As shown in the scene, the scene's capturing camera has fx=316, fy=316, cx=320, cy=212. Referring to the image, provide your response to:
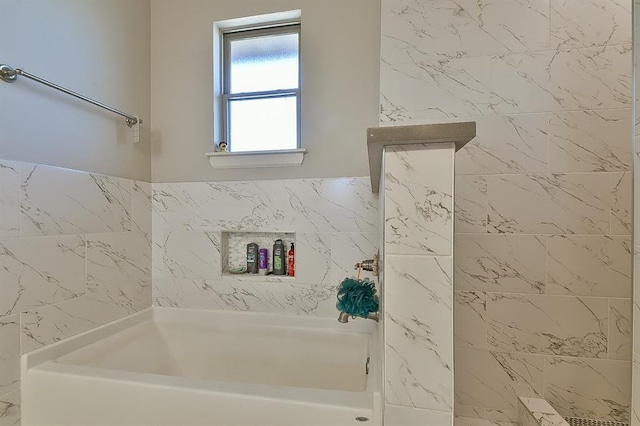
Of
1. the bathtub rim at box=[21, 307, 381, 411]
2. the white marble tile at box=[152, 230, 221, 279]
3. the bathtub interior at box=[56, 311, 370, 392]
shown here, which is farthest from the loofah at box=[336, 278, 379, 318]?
the white marble tile at box=[152, 230, 221, 279]

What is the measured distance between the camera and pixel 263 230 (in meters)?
1.88

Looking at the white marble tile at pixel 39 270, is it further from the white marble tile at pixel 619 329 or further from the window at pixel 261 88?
the white marble tile at pixel 619 329

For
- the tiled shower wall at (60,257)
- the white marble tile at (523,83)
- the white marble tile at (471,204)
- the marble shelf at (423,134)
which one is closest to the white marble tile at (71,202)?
the tiled shower wall at (60,257)

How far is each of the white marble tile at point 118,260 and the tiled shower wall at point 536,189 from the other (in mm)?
1693

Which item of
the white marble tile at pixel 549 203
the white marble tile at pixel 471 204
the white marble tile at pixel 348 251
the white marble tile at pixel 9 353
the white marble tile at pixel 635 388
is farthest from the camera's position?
the white marble tile at pixel 348 251

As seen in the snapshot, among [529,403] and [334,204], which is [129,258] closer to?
[334,204]

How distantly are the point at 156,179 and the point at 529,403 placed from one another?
7.60ft

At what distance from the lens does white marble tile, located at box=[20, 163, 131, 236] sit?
130cm

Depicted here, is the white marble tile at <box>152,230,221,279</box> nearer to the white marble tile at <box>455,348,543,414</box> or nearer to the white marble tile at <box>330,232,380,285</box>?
the white marble tile at <box>330,232,380,285</box>

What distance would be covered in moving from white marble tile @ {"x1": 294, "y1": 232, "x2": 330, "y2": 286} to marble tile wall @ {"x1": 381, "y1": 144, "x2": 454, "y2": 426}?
101cm

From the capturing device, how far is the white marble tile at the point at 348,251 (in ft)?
5.70

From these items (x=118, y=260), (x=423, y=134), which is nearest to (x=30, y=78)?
(x=118, y=260)

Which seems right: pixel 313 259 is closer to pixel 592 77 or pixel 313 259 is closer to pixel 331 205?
pixel 331 205

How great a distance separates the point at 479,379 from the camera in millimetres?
1491
